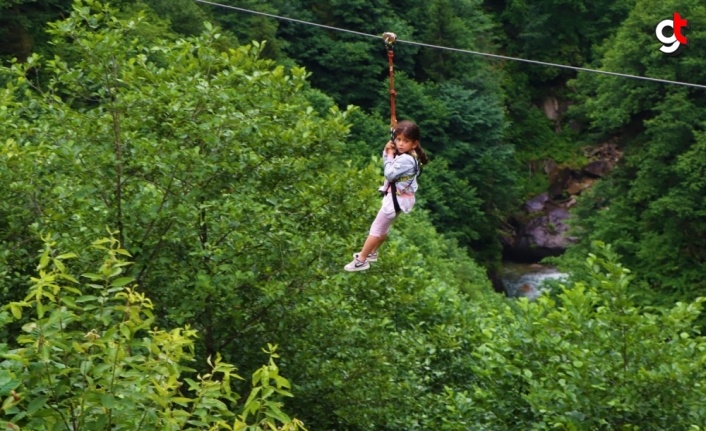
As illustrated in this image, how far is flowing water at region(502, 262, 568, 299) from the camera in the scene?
42.3 m

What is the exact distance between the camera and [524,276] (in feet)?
146

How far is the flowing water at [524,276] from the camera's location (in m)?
42.3

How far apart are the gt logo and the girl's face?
77.6ft

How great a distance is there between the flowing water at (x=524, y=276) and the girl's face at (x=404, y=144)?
32775mm

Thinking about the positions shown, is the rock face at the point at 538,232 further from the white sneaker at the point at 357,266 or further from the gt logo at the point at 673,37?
the white sneaker at the point at 357,266

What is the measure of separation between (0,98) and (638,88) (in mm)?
23457

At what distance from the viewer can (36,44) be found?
32.2 metres

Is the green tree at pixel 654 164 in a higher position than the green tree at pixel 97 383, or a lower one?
lower

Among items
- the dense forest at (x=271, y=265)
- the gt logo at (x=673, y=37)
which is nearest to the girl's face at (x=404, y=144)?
the dense forest at (x=271, y=265)

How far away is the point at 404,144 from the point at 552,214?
39.4 m

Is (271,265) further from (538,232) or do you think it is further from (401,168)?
(538,232)

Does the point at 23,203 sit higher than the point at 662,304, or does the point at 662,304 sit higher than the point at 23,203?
the point at 23,203

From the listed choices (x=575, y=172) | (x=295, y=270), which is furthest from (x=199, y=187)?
(x=575, y=172)

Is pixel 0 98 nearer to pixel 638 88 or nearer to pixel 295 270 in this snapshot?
pixel 295 270
